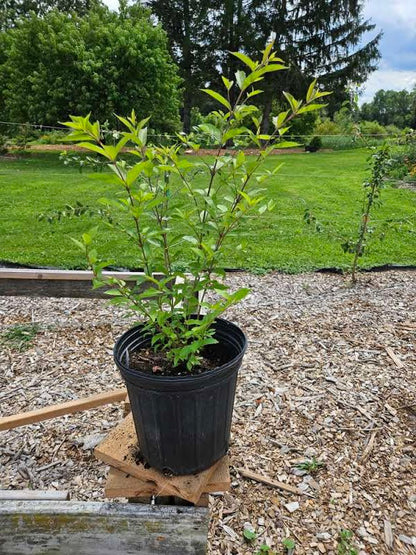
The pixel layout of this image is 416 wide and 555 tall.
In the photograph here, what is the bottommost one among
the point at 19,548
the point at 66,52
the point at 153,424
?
the point at 19,548

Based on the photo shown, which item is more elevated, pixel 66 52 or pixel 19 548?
pixel 66 52

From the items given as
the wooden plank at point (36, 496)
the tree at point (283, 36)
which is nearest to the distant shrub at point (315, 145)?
the tree at point (283, 36)

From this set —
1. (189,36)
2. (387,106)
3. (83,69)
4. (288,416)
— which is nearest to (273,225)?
(288,416)

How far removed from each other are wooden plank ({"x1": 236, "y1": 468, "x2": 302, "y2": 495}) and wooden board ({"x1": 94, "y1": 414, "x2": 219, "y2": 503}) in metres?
0.54

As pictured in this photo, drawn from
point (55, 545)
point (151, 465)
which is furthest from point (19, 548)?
point (151, 465)

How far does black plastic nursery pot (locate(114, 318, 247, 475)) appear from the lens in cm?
106

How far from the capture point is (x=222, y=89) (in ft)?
65.0

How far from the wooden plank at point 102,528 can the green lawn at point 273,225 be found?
74 cm

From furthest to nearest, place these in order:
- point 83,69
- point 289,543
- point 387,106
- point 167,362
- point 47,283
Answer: point 387,106
point 83,69
point 47,283
point 289,543
point 167,362

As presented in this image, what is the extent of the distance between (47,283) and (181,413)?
1820 mm

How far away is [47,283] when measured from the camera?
8.49 feet

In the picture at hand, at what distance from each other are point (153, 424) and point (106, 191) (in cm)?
719

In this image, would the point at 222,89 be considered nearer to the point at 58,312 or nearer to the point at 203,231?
the point at 58,312

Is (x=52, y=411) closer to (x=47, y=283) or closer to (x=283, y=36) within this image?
(x=47, y=283)
